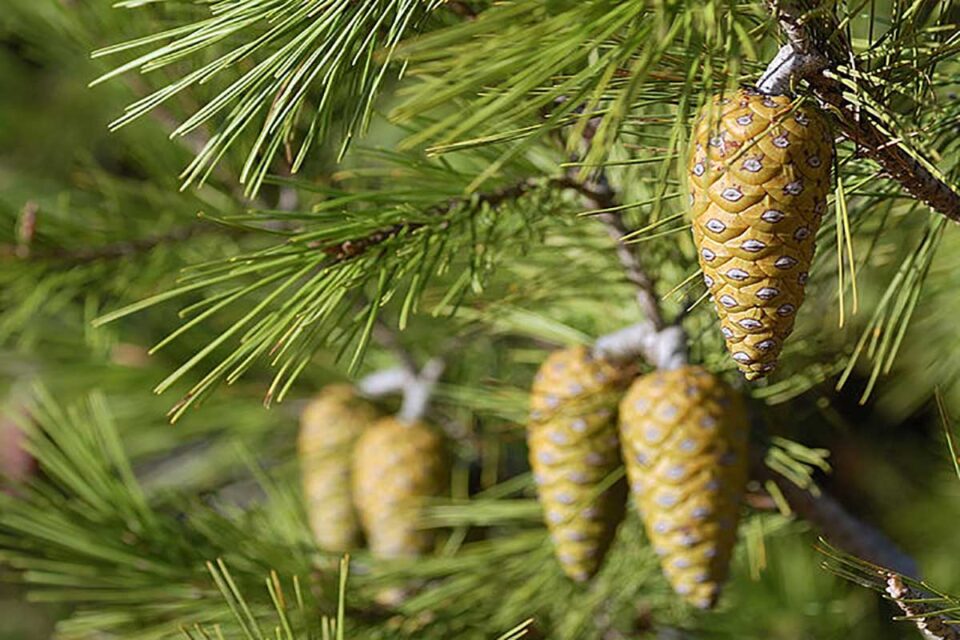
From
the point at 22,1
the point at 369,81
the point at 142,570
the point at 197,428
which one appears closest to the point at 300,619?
the point at 142,570

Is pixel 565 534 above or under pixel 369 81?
under

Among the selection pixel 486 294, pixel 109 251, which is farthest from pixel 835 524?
pixel 109 251

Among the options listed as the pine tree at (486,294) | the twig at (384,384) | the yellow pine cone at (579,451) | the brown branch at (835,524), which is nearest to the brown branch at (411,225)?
the pine tree at (486,294)

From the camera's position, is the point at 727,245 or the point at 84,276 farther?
the point at 84,276

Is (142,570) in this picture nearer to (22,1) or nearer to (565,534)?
(565,534)

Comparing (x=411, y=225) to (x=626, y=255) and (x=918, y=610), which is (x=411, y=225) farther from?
(x=918, y=610)

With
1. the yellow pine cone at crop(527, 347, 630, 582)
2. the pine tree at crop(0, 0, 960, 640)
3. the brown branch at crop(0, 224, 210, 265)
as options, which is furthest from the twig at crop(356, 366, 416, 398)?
the yellow pine cone at crop(527, 347, 630, 582)

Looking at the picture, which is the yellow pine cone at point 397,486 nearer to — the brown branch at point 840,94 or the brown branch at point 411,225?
the brown branch at point 411,225
